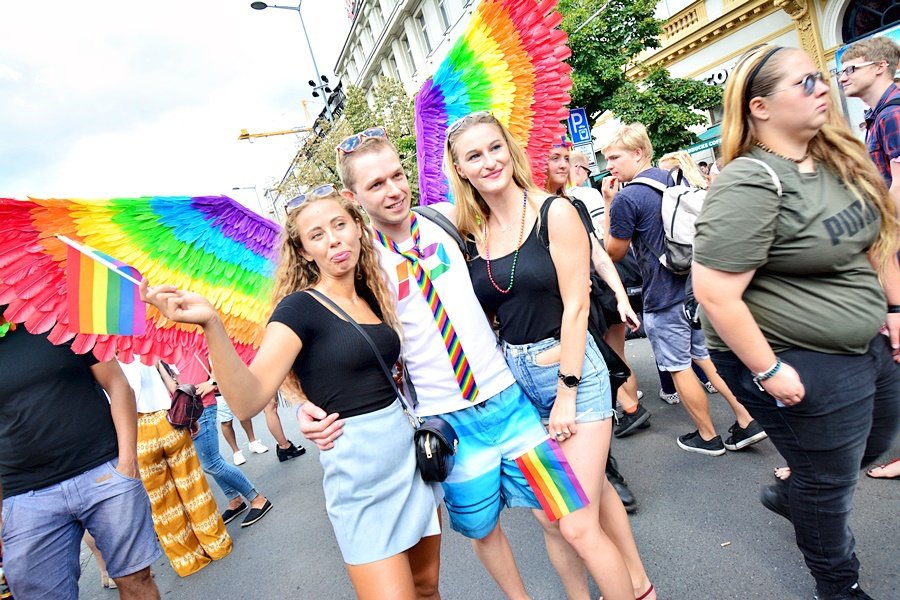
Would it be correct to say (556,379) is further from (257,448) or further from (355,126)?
(355,126)

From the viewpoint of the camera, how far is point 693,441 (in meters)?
3.26

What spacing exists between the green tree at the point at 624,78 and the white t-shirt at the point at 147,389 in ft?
33.9

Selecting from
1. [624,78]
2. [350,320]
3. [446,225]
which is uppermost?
[624,78]

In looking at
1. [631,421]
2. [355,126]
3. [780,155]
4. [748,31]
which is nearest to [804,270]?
[780,155]

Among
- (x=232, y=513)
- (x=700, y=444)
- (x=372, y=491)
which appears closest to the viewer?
(x=372, y=491)

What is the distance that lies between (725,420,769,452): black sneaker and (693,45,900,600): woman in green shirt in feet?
4.81

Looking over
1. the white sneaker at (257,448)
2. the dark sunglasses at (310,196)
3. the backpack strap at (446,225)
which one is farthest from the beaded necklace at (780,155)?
the white sneaker at (257,448)

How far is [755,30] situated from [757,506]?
14600 mm

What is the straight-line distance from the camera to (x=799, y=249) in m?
1.48

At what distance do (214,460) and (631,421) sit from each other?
10.3ft

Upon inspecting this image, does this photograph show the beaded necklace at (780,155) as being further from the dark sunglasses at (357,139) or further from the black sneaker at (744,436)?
the black sneaker at (744,436)

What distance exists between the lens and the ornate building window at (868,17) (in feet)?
35.5

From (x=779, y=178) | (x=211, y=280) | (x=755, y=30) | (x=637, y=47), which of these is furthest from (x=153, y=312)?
(x=755, y=30)

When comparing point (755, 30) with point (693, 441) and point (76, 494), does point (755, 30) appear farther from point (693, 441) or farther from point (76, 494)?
point (76, 494)
